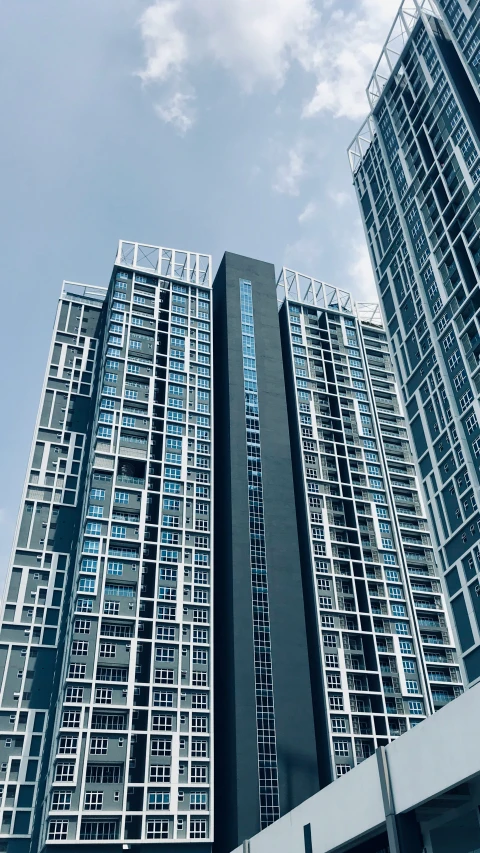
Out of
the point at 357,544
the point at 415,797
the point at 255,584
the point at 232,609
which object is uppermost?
the point at 357,544

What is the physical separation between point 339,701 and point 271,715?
332 inches

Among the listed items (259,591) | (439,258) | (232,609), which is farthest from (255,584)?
(439,258)

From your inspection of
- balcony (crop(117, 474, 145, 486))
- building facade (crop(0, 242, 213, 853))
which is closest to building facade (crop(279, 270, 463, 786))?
building facade (crop(0, 242, 213, 853))

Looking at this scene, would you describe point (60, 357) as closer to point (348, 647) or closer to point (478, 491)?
point (348, 647)

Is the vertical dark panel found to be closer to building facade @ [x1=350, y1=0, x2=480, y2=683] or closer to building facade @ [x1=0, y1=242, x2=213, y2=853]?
building facade @ [x1=0, y1=242, x2=213, y2=853]

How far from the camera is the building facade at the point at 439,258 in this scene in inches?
2030

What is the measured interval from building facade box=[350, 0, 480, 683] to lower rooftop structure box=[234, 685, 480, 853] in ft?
78.4

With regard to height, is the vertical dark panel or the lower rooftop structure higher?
the vertical dark panel

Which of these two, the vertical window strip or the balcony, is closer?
the vertical window strip

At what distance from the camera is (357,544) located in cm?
8531

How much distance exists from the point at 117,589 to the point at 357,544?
3035cm

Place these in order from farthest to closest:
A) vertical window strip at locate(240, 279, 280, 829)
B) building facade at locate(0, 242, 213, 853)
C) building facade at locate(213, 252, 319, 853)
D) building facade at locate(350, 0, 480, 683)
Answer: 1. building facade at locate(213, 252, 319, 853)
2. vertical window strip at locate(240, 279, 280, 829)
3. building facade at locate(0, 242, 213, 853)
4. building facade at locate(350, 0, 480, 683)

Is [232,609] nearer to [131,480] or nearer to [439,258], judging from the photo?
[131,480]

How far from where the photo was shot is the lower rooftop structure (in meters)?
20.4
